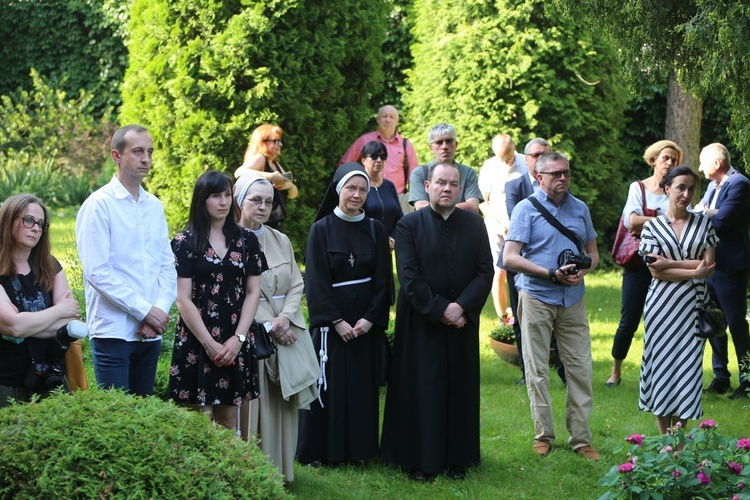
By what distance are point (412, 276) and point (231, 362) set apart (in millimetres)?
1622

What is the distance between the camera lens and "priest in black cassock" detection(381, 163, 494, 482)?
6.79m

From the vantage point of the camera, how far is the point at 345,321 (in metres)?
6.95

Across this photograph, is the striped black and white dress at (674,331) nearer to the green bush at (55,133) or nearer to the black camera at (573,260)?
the black camera at (573,260)

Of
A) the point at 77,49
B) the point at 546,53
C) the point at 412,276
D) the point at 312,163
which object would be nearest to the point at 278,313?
the point at 412,276

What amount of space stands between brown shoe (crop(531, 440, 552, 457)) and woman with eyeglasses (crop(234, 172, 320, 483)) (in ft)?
6.20

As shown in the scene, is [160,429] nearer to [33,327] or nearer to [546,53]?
[33,327]

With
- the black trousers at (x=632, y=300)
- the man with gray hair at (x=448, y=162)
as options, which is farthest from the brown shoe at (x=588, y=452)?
the man with gray hair at (x=448, y=162)

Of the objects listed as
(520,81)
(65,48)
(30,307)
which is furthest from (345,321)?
(65,48)

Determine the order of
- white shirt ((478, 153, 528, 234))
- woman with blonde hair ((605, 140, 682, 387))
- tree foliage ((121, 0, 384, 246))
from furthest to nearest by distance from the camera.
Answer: tree foliage ((121, 0, 384, 246))
white shirt ((478, 153, 528, 234))
woman with blonde hair ((605, 140, 682, 387))

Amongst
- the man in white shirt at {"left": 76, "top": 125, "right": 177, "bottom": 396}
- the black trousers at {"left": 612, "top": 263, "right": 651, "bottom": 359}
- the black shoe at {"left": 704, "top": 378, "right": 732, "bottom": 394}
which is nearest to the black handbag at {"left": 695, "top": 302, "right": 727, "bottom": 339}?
the black trousers at {"left": 612, "top": 263, "right": 651, "bottom": 359}

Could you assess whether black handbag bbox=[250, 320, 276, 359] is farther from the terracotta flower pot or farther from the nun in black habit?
the terracotta flower pot

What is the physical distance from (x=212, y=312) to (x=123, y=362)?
61cm

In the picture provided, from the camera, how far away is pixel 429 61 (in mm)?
15469

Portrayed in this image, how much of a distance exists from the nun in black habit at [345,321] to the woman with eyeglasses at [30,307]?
6.63 feet
